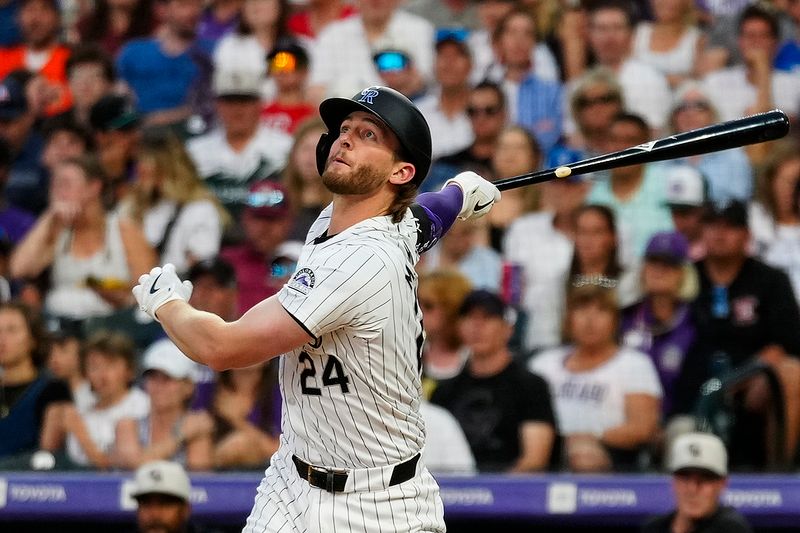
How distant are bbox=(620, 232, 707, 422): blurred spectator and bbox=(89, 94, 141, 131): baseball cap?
2904 millimetres

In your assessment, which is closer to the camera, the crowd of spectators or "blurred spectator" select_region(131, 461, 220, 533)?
"blurred spectator" select_region(131, 461, 220, 533)

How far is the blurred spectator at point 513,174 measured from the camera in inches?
250

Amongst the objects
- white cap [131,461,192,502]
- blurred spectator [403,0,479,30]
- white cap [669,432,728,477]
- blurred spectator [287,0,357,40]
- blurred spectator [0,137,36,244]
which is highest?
blurred spectator [287,0,357,40]

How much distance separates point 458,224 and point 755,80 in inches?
65.4

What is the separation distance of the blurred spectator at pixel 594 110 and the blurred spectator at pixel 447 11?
98cm

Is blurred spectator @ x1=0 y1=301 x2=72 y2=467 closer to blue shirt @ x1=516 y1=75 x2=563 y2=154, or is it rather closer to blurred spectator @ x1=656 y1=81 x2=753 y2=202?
blue shirt @ x1=516 y1=75 x2=563 y2=154

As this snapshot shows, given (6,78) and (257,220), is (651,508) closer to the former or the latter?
(257,220)

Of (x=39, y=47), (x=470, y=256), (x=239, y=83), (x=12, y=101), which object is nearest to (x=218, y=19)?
(x=239, y=83)

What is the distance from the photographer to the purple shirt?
5.67 meters

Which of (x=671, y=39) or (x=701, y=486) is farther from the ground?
(x=671, y=39)

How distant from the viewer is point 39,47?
8172mm

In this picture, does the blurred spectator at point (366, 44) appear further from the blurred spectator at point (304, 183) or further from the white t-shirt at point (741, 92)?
the white t-shirt at point (741, 92)

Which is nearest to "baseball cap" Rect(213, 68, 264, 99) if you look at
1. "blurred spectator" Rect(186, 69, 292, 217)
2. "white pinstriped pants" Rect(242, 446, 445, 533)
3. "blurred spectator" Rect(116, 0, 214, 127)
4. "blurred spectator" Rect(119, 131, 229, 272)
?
"blurred spectator" Rect(186, 69, 292, 217)

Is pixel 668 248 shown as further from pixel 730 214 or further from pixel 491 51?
pixel 491 51
